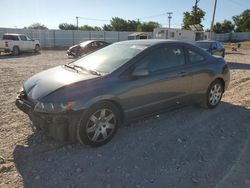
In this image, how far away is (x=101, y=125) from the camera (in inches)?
166

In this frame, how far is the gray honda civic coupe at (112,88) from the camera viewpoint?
3.90 metres

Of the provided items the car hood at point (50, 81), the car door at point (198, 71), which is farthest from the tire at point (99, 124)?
the car door at point (198, 71)

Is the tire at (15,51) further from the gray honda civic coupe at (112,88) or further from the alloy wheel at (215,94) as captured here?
the alloy wheel at (215,94)

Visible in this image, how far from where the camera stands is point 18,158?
3865mm

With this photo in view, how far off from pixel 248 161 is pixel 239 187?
27.6 inches

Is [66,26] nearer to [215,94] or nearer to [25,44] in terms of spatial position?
[25,44]

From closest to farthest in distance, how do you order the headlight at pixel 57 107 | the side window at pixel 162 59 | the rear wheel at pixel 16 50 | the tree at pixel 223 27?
the headlight at pixel 57 107 < the side window at pixel 162 59 < the rear wheel at pixel 16 50 < the tree at pixel 223 27

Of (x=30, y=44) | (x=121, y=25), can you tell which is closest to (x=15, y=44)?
(x=30, y=44)

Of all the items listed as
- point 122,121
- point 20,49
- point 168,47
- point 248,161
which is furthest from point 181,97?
point 20,49

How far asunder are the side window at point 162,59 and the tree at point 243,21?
90.9m

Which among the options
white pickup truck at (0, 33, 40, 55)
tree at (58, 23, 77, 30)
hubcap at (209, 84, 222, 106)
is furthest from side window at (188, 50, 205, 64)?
tree at (58, 23, 77, 30)

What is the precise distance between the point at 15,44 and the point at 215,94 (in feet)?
61.6

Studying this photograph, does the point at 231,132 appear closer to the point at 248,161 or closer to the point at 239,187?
the point at 248,161

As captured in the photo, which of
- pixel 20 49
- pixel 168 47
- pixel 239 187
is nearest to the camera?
pixel 239 187
